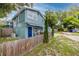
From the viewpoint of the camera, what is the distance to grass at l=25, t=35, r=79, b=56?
2.19 metres

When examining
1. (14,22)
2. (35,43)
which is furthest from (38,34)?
(14,22)

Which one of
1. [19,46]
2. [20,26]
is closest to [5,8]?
[20,26]

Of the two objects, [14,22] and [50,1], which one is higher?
[50,1]

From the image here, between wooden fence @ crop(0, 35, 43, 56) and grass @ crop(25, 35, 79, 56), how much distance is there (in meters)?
0.06

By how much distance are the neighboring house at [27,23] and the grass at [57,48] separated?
0.18m

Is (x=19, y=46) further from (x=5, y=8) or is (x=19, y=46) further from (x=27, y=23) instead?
(x=5, y=8)

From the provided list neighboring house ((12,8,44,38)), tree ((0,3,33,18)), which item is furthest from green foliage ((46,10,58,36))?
tree ((0,3,33,18))

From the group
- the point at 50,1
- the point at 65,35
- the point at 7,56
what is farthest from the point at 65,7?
the point at 7,56

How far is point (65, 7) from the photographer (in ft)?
7.24

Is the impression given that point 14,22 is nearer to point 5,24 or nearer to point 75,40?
point 5,24

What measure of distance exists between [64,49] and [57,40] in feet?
0.45

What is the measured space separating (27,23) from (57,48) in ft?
1.45

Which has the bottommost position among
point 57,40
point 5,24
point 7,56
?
point 7,56

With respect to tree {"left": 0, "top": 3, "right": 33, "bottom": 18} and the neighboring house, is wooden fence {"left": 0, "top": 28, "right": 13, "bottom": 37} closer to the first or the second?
the neighboring house
